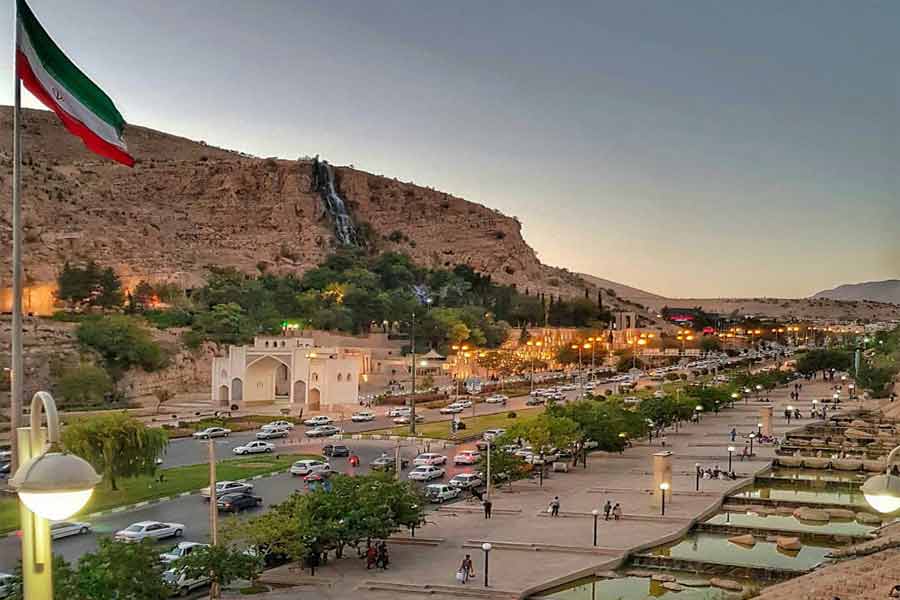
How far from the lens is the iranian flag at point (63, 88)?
8109mm

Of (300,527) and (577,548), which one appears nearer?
(300,527)

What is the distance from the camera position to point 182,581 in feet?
63.6

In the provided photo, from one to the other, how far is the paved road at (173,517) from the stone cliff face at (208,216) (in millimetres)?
65887

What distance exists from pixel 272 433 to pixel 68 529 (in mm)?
20528

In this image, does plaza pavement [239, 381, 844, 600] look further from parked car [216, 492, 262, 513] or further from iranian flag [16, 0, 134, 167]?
iranian flag [16, 0, 134, 167]

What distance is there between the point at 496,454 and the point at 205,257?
99902mm

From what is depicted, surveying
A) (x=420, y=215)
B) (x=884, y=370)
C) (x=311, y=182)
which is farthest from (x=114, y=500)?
(x=420, y=215)

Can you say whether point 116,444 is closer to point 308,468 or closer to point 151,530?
point 151,530

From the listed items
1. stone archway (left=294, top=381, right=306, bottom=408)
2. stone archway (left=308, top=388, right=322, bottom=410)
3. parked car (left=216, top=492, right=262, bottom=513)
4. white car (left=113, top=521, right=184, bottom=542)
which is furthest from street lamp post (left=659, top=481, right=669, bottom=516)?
stone archway (left=294, top=381, right=306, bottom=408)

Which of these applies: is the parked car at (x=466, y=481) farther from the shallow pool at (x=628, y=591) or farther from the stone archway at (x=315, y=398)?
the stone archway at (x=315, y=398)

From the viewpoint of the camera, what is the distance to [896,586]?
16.6 m

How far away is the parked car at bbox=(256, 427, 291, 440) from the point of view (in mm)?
43997

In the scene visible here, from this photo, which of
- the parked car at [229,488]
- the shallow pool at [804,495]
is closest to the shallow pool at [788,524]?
the shallow pool at [804,495]

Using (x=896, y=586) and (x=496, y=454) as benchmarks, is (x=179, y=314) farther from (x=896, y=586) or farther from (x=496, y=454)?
(x=896, y=586)
